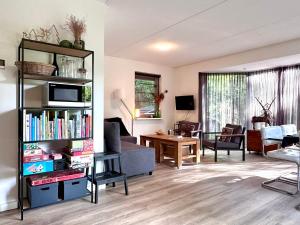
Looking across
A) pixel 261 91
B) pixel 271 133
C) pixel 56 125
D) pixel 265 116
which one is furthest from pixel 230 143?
pixel 56 125

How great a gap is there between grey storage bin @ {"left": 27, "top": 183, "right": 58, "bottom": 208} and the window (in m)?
4.09

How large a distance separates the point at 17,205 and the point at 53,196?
0.42 m

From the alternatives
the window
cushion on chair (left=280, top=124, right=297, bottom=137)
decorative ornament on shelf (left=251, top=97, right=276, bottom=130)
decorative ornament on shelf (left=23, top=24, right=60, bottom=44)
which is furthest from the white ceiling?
cushion on chair (left=280, top=124, right=297, bottom=137)

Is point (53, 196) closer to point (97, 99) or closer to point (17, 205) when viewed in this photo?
point (17, 205)

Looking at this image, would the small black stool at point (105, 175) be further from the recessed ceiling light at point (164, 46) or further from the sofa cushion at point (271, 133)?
the sofa cushion at point (271, 133)

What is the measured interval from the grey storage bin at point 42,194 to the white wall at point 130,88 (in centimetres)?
334

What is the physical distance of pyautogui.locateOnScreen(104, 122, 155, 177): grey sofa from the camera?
3.02 m

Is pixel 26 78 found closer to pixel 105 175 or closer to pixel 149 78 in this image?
pixel 105 175

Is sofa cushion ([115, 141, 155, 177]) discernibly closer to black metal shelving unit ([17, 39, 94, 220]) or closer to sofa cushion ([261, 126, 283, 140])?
black metal shelving unit ([17, 39, 94, 220])

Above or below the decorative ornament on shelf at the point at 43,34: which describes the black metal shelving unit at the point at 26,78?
below

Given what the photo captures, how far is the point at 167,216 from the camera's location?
2.28 metres

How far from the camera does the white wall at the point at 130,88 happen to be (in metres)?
5.72

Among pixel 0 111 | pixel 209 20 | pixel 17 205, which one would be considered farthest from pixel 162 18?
pixel 17 205

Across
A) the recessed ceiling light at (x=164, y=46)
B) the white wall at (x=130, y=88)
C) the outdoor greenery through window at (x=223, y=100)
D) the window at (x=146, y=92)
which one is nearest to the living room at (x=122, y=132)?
the recessed ceiling light at (x=164, y=46)
